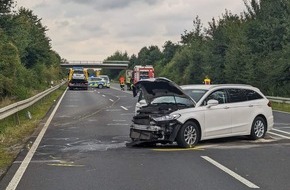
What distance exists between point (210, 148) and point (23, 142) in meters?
4.89

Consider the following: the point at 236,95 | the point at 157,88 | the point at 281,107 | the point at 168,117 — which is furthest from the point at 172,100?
the point at 281,107

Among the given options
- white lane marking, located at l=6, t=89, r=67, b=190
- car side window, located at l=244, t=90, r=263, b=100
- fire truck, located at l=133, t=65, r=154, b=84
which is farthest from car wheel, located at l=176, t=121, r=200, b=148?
fire truck, located at l=133, t=65, r=154, b=84

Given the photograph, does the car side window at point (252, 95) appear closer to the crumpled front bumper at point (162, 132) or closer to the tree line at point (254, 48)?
the crumpled front bumper at point (162, 132)

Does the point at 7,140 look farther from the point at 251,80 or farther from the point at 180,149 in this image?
the point at 251,80

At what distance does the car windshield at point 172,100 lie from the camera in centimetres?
1236

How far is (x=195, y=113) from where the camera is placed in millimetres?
12008

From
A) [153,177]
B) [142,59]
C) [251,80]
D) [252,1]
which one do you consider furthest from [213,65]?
[142,59]

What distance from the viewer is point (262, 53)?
126 feet

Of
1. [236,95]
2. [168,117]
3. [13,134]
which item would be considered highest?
[236,95]

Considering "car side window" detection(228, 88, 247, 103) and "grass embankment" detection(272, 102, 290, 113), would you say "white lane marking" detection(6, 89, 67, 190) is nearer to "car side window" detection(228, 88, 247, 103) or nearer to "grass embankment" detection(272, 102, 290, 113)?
"car side window" detection(228, 88, 247, 103)

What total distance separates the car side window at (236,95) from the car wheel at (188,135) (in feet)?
5.59

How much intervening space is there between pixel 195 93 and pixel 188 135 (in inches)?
68.1

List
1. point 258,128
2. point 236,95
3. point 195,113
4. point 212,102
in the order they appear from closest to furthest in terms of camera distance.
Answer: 1. point 195,113
2. point 212,102
3. point 236,95
4. point 258,128

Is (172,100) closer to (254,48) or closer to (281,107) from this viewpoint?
(281,107)
